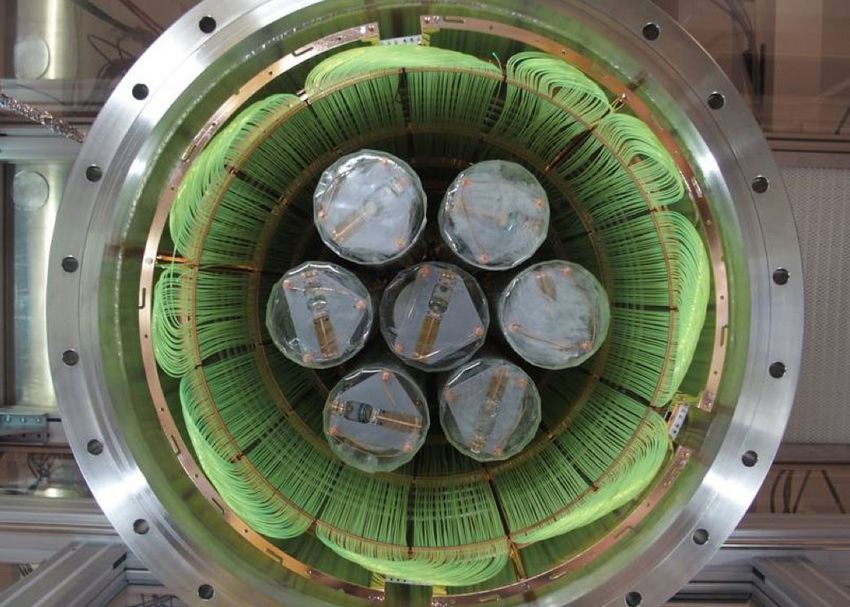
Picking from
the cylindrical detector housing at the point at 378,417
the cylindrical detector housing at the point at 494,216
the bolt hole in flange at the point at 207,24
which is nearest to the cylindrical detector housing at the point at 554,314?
the cylindrical detector housing at the point at 494,216

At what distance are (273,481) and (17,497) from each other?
82cm

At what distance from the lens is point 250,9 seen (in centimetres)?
91

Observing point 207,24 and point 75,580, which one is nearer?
point 207,24

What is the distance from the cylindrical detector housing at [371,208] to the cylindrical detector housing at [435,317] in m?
0.06

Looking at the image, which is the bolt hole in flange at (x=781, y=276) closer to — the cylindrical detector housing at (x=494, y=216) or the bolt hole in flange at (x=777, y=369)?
the bolt hole in flange at (x=777, y=369)

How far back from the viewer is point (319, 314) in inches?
36.3

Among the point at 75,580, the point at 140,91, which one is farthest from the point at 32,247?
the point at 140,91

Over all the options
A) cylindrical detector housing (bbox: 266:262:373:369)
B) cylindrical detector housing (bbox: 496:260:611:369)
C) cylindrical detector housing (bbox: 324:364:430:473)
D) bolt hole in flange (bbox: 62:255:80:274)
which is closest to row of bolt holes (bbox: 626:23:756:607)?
cylindrical detector housing (bbox: 496:260:611:369)

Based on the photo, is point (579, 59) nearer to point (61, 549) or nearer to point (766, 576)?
point (766, 576)

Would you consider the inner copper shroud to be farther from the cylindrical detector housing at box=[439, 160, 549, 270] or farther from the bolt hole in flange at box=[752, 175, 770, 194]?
the cylindrical detector housing at box=[439, 160, 549, 270]

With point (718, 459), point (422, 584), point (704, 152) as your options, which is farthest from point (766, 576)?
point (704, 152)

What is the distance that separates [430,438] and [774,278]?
552 millimetres

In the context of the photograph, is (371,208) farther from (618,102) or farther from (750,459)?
(750,459)

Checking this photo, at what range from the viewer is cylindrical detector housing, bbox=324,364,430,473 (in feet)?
3.08
